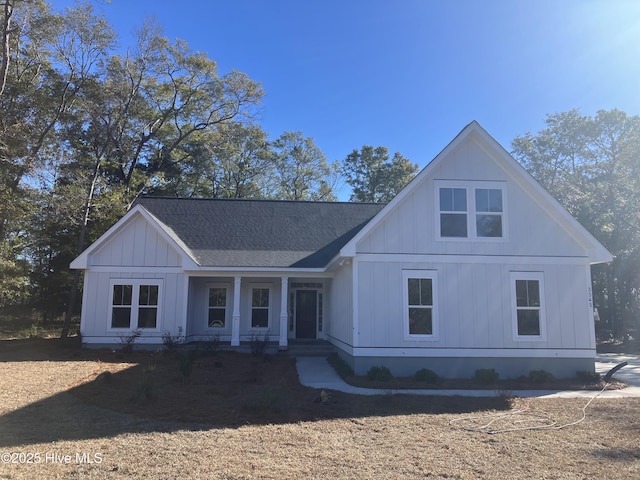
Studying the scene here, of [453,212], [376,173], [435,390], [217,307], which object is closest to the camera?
[435,390]

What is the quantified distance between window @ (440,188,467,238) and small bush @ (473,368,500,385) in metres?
3.57

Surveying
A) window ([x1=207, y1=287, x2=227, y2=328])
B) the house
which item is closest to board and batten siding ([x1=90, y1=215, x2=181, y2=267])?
window ([x1=207, y1=287, x2=227, y2=328])

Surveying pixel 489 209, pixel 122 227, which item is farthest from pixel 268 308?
pixel 489 209

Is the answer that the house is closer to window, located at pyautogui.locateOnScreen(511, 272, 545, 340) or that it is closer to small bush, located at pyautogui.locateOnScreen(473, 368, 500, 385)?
window, located at pyautogui.locateOnScreen(511, 272, 545, 340)

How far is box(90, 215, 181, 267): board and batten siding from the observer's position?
15.8 m

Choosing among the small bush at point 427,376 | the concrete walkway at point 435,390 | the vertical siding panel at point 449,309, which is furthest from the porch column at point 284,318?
the vertical siding panel at point 449,309

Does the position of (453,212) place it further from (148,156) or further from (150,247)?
(148,156)

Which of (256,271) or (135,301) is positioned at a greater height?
(256,271)

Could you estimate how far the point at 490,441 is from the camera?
6.44 m

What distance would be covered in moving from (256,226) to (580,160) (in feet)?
86.3

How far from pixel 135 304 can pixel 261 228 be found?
217 inches

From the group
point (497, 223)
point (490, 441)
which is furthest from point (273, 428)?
point (497, 223)

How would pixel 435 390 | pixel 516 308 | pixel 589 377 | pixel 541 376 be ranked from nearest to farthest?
pixel 435 390 < pixel 541 376 < pixel 589 377 < pixel 516 308

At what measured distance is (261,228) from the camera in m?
18.3
